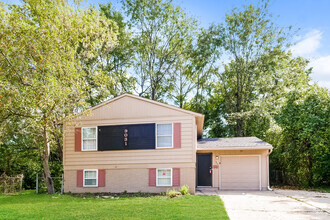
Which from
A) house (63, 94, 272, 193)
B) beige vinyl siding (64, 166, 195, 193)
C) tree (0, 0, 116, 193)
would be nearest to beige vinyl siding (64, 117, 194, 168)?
house (63, 94, 272, 193)

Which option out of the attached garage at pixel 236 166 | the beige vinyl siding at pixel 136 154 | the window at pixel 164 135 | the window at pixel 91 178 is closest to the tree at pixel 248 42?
the attached garage at pixel 236 166

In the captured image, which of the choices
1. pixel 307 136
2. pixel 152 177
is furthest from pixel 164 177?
pixel 307 136

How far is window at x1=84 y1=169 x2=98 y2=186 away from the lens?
15.4 m

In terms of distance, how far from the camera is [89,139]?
1565 centimetres

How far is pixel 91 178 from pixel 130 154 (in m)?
2.46

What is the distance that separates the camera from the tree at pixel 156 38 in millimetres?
24344

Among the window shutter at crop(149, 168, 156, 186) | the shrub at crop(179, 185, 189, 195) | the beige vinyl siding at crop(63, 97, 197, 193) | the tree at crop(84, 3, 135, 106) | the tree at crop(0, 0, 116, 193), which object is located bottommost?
the shrub at crop(179, 185, 189, 195)

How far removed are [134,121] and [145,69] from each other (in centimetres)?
1142

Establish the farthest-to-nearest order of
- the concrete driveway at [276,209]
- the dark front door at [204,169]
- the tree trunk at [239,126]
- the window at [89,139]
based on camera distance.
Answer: the tree trunk at [239,126], the dark front door at [204,169], the window at [89,139], the concrete driveway at [276,209]

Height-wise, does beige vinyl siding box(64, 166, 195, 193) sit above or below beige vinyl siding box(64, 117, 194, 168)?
Result: below

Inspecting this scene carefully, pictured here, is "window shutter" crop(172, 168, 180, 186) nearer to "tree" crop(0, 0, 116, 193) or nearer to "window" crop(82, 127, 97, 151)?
"window" crop(82, 127, 97, 151)

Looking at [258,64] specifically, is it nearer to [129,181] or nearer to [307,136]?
[307,136]

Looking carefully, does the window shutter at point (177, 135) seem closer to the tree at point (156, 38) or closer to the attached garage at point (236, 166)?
the attached garage at point (236, 166)

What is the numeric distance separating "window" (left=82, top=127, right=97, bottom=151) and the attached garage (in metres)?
5.53
